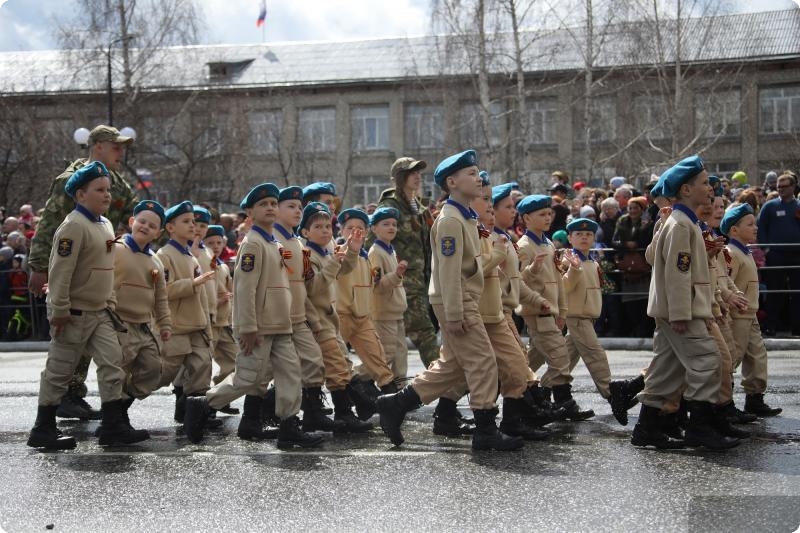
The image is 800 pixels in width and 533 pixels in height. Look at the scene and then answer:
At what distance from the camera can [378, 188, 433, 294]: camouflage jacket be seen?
36.1 feet

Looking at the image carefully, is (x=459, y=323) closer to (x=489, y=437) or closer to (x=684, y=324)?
(x=489, y=437)

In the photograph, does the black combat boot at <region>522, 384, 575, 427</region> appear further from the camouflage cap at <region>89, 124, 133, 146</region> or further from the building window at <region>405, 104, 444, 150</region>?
the building window at <region>405, 104, 444, 150</region>

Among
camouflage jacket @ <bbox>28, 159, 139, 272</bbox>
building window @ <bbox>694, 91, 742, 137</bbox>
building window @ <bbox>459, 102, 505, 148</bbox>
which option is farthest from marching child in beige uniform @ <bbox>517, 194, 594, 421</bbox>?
building window @ <bbox>459, 102, 505, 148</bbox>

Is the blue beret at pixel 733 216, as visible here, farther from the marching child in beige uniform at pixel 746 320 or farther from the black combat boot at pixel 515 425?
the black combat boot at pixel 515 425

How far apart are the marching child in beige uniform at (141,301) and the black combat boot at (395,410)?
79.4 inches

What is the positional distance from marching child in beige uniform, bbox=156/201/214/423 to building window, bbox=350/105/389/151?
40067 mm

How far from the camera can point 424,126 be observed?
48156 mm

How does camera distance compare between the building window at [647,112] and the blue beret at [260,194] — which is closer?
the blue beret at [260,194]

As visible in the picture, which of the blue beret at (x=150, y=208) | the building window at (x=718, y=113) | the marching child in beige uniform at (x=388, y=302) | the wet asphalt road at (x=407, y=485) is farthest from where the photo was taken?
the building window at (x=718, y=113)

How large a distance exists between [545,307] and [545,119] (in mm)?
36268

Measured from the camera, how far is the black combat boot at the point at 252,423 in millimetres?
8820

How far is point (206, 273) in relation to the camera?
10.1 meters

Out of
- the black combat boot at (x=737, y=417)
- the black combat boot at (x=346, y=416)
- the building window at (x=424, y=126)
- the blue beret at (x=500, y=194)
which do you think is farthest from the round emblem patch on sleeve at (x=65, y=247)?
the building window at (x=424, y=126)

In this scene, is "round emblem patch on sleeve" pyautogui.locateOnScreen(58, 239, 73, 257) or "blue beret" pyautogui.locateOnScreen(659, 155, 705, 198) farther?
"round emblem patch on sleeve" pyautogui.locateOnScreen(58, 239, 73, 257)
